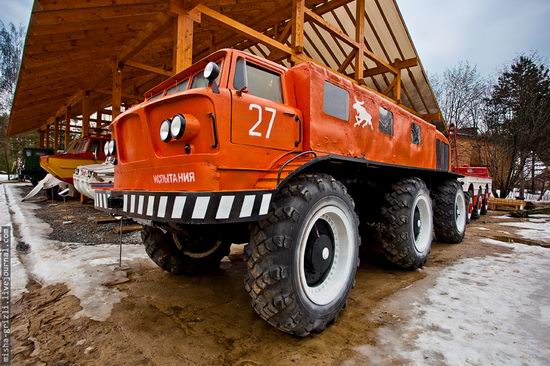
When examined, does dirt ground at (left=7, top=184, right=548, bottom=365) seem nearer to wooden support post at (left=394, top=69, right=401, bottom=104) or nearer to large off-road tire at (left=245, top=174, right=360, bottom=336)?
large off-road tire at (left=245, top=174, right=360, bottom=336)

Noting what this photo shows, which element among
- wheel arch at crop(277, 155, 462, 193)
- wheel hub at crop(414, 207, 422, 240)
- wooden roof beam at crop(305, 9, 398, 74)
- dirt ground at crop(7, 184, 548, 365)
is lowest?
dirt ground at crop(7, 184, 548, 365)

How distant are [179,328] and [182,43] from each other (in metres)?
4.88

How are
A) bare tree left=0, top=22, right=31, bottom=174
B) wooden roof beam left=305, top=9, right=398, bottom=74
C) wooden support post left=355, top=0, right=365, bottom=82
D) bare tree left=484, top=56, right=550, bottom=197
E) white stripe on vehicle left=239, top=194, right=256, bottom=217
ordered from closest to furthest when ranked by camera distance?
white stripe on vehicle left=239, top=194, right=256, bottom=217, wooden roof beam left=305, top=9, right=398, bottom=74, wooden support post left=355, top=0, right=365, bottom=82, bare tree left=484, top=56, right=550, bottom=197, bare tree left=0, top=22, right=31, bottom=174

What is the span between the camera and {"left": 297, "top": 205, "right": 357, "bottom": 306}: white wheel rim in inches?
95.1

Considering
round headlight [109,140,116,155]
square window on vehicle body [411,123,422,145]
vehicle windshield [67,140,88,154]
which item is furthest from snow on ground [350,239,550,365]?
vehicle windshield [67,140,88,154]

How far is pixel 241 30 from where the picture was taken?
6398mm

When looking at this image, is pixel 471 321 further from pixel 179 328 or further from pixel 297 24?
pixel 297 24

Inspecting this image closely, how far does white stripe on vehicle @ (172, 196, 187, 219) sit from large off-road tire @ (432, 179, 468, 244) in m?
5.24

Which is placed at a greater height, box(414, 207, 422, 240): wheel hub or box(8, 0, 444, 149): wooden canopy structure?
box(8, 0, 444, 149): wooden canopy structure

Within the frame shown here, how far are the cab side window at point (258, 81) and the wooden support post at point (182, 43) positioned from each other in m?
3.45

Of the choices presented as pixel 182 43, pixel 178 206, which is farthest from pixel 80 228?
pixel 178 206

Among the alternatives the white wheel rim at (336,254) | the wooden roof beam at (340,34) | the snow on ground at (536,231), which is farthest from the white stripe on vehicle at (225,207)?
the snow on ground at (536,231)

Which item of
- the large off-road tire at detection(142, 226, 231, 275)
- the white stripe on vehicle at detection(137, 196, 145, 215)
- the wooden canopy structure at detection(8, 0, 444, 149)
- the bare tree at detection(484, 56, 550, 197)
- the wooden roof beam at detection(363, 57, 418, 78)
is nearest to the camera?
the white stripe on vehicle at detection(137, 196, 145, 215)

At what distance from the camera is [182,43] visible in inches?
216
